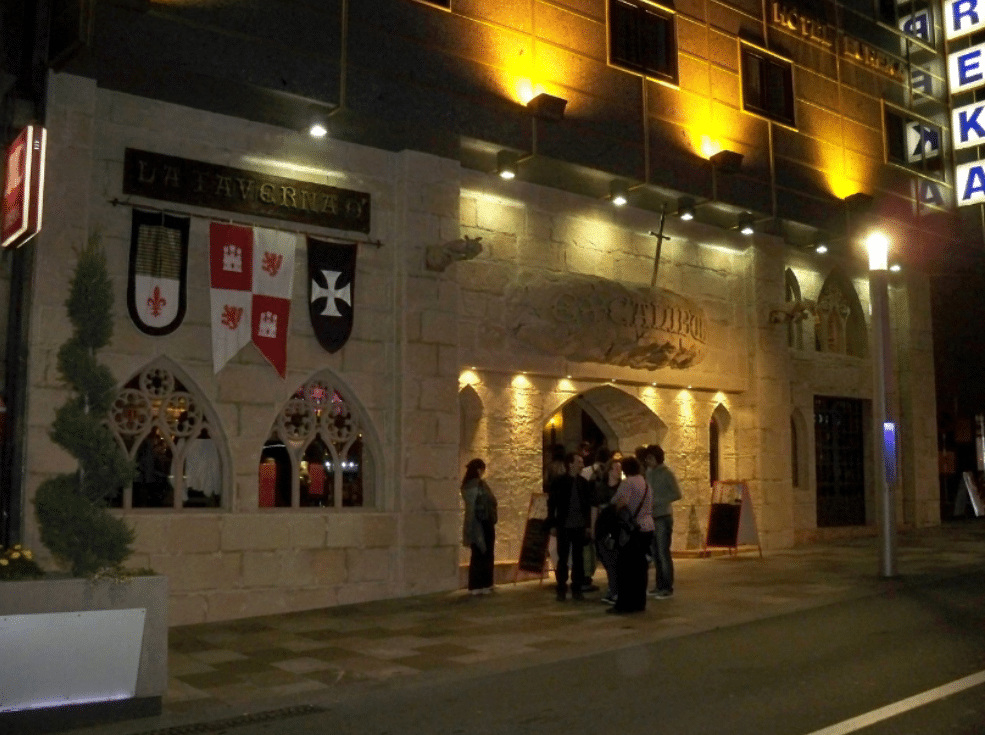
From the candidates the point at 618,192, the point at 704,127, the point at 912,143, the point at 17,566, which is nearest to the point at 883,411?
the point at 618,192

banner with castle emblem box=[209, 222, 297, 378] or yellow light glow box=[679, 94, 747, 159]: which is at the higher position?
yellow light glow box=[679, 94, 747, 159]

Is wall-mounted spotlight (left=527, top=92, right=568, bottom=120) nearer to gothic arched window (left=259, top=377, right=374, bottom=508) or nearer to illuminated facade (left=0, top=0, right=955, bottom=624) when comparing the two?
illuminated facade (left=0, top=0, right=955, bottom=624)

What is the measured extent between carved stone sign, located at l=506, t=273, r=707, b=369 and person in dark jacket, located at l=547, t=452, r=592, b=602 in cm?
262

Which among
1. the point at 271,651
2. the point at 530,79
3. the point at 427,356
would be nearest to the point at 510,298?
the point at 427,356

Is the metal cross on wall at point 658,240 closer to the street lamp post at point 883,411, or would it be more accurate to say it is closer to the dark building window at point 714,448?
the dark building window at point 714,448

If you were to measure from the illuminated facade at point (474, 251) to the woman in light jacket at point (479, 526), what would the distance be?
453 mm

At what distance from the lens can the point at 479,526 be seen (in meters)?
13.1

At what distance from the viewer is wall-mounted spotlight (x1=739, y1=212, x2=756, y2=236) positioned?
58.6ft

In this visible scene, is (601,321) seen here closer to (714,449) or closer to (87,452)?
(714,449)

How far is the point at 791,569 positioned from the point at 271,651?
8496 millimetres

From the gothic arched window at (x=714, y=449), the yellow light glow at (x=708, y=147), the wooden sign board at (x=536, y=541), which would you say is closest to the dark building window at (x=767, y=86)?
the yellow light glow at (x=708, y=147)

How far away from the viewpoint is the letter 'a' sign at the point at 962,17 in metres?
20.6

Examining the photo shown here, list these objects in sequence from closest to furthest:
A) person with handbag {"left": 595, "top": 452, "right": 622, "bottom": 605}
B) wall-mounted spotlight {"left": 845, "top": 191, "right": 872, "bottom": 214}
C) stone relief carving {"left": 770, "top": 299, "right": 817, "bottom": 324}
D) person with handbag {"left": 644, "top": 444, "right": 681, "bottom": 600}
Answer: person with handbag {"left": 595, "top": 452, "right": 622, "bottom": 605} → person with handbag {"left": 644, "top": 444, "right": 681, "bottom": 600} → stone relief carving {"left": 770, "top": 299, "right": 817, "bottom": 324} → wall-mounted spotlight {"left": 845, "top": 191, "right": 872, "bottom": 214}

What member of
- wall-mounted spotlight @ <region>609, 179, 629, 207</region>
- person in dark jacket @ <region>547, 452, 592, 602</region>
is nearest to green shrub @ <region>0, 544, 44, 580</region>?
person in dark jacket @ <region>547, 452, 592, 602</region>
